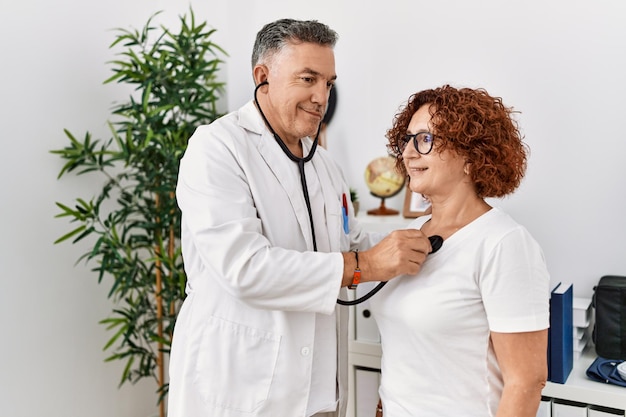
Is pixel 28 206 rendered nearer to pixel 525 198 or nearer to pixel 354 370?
pixel 354 370

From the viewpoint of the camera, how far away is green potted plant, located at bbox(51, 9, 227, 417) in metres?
2.36

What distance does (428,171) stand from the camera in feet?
4.57

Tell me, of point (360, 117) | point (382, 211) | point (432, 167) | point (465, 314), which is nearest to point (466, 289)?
point (465, 314)

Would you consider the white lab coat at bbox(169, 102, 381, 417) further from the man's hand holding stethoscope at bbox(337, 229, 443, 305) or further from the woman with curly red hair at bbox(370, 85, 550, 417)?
the woman with curly red hair at bbox(370, 85, 550, 417)

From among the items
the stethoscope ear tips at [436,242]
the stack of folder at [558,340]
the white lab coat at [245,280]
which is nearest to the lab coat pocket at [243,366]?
the white lab coat at [245,280]

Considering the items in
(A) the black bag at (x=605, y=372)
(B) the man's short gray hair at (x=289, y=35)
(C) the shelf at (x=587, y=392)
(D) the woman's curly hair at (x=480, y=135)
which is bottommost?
(C) the shelf at (x=587, y=392)

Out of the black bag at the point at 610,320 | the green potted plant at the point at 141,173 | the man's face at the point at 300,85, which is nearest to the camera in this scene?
the man's face at the point at 300,85

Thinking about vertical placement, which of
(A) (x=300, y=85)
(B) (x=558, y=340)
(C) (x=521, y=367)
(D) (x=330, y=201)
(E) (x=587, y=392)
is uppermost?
(A) (x=300, y=85)

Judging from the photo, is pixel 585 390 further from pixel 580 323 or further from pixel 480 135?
pixel 480 135

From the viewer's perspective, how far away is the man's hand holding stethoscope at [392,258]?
132cm

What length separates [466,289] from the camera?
4.22 feet

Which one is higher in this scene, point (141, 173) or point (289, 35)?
point (289, 35)

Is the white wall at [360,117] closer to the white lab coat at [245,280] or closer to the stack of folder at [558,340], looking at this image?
the stack of folder at [558,340]

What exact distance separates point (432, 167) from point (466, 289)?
0.28 m
